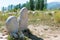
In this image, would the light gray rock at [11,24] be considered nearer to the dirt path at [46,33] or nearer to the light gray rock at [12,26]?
the light gray rock at [12,26]

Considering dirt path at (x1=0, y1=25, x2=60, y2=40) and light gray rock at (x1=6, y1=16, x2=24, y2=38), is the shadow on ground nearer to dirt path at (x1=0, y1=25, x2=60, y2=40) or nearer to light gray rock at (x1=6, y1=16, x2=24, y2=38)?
dirt path at (x1=0, y1=25, x2=60, y2=40)

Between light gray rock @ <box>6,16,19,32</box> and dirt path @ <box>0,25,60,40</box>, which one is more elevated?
light gray rock @ <box>6,16,19,32</box>

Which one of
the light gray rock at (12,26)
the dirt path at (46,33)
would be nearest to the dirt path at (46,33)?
the dirt path at (46,33)

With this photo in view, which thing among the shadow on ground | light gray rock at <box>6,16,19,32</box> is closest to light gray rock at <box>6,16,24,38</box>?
light gray rock at <box>6,16,19,32</box>

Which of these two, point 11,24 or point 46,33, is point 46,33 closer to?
point 46,33

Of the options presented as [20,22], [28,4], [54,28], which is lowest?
[28,4]

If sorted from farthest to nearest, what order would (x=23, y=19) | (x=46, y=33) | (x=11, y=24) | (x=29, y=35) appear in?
→ 1. (x=46, y=33)
2. (x=23, y=19)
3. (x=29, y=35)
4. (x=11, y=24)

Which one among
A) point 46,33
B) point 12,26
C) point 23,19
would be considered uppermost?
point 12,26

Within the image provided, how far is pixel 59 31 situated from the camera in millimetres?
9688

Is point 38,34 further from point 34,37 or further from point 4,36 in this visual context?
point 4,36

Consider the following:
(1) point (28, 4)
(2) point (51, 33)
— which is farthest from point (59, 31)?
(1) point (28, 4)

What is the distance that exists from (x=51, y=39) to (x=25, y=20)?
1514 millimetres

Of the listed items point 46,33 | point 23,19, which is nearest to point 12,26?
point 23,19

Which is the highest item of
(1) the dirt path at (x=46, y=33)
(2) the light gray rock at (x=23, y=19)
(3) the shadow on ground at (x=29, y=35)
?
(2) the light gray rock at (x=23, y=19)
